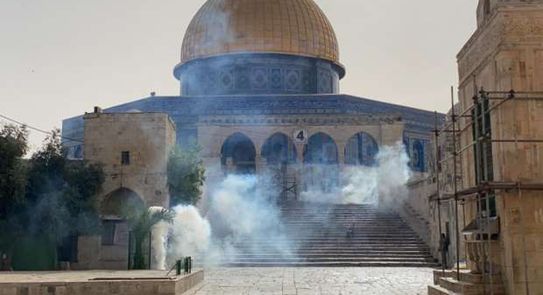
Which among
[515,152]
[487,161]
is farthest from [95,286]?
[515,152]

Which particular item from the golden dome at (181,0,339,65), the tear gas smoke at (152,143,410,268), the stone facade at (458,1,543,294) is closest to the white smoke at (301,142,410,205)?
the tear gas smoke at (152,143,410,268)

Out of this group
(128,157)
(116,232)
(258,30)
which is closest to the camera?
(116,232)

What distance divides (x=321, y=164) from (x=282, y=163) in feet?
6.18

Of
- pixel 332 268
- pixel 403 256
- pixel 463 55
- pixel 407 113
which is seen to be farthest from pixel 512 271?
pixel 407 113

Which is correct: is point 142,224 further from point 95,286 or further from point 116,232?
point 95,286

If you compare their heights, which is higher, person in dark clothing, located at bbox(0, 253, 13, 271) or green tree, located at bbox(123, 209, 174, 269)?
green tree, located at bbox(123, 209, 174, 269)

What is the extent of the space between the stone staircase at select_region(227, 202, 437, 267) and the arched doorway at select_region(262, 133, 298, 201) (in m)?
4.39

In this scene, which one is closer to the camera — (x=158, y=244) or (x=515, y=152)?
(x=515, y=152)

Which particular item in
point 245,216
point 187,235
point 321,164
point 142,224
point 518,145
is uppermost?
point 321,164

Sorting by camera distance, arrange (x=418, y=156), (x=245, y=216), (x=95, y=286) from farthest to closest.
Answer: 1. (x=418, y=156)
2. (x=245, y=216)
3. (x=95, y=286)

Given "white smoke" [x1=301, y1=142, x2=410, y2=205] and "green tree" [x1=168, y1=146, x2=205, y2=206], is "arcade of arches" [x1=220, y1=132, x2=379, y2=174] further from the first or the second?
"green tree" [x1=168, y1=146, x2=205, y2=206]

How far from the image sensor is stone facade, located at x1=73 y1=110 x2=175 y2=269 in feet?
73.1

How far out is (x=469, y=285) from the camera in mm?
9500

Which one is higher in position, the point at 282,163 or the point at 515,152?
the point at 282,163
